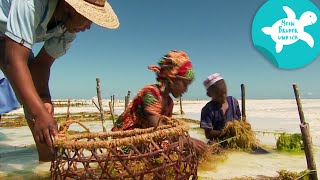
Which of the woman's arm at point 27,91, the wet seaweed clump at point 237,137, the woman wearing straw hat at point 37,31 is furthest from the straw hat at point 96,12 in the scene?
the wet seaweed clump at point 237,137

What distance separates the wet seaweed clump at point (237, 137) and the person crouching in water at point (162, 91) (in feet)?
4.68

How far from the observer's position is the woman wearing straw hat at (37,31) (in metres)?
1.70

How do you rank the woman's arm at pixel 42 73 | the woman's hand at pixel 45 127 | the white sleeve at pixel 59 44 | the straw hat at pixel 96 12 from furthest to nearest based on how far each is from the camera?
the woman's arm at pixel 42 73, the white sleeve at pixel 59 44, the straw hat at pixel 96 12, the woman's hand at pixel 45 127

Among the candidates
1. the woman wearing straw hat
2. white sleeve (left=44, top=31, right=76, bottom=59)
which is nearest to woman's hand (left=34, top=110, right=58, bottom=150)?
the woman wearing straw hat

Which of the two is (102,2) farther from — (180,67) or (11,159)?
(11,159)

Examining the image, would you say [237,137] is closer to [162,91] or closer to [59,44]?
[162,91]

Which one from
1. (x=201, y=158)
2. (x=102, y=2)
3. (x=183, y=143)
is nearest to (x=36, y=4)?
(x=102, y=2)

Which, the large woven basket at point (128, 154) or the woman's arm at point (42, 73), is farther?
the woman's arm at point (42, 73)

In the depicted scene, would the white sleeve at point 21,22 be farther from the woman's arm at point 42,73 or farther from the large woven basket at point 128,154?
the woman's arm at point 42,73

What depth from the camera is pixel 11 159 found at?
409cm

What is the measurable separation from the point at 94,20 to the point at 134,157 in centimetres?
87

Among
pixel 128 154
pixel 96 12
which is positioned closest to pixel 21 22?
pixel 96 12

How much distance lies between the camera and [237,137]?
439 centimetres

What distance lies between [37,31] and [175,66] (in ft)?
3.99
